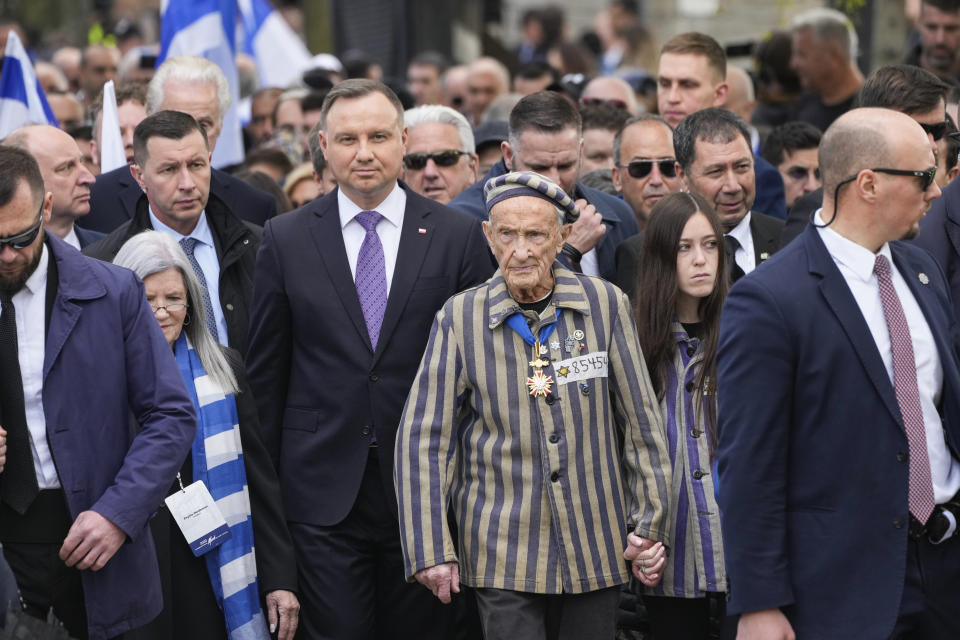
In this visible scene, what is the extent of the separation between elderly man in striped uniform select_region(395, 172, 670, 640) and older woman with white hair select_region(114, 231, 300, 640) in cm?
72

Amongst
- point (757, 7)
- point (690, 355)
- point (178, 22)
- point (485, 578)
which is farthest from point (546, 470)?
point (757, 7)

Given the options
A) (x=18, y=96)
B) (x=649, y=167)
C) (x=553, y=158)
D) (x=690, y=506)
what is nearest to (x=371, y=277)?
(x=553, y=158)

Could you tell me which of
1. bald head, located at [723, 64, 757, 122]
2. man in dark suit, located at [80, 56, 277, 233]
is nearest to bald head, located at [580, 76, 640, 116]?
bald head, located at [723, 64, 757, 122]

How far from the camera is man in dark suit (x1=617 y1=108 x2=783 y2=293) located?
6410mm

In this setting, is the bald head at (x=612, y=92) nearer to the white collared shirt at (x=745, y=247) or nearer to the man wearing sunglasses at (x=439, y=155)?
the man wearing sunglasses at (x=439, y=155)

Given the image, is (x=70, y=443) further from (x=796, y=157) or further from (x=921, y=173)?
(x=796, y=157)

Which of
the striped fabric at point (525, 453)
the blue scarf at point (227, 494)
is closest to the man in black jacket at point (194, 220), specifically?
the blue scarf at point (227, 494)

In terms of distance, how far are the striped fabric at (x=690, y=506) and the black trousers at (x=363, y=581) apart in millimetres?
933

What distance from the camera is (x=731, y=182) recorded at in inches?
253

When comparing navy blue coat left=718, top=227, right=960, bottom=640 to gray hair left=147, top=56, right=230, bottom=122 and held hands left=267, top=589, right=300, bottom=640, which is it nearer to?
held hands left=267, top=589, right=300, bottom=640

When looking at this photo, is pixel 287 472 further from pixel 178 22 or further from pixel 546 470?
pixel 178 22

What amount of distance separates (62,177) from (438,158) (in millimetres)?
1812

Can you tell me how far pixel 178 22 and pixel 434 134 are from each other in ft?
9.06

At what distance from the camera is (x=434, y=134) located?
743 centimetres
